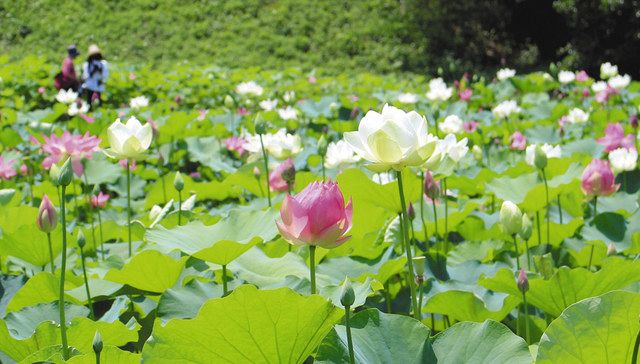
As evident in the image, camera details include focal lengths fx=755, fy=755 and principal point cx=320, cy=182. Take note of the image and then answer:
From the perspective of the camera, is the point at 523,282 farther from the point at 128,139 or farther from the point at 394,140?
the point at 128,139

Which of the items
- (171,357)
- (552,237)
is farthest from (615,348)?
(552,237)

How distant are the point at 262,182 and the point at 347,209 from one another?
105cm

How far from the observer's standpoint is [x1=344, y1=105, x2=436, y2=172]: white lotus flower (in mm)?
938

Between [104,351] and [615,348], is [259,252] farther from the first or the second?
[615,348]

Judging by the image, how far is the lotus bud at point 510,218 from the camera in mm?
1161

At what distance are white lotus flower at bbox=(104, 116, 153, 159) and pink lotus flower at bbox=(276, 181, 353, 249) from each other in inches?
20.6

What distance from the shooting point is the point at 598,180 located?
146cm

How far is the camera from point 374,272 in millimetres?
1214

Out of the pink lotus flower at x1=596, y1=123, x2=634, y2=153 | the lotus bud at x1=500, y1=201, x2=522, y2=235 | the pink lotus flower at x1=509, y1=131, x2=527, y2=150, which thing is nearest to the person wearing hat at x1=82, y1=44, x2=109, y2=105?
the pink lotus flower at x1=509, y1=131, x2=527, y2=150

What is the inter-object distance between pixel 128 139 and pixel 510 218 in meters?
0.66

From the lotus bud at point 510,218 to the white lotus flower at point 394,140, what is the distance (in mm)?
250

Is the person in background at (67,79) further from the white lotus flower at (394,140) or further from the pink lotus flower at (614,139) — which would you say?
the white lotus flower at (394,140)

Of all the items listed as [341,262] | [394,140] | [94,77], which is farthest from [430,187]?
[94,77]

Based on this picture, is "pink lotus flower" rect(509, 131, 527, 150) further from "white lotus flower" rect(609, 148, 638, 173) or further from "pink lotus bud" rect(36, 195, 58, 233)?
"pink lotus bud" rect(36, 195, 58, 233)
